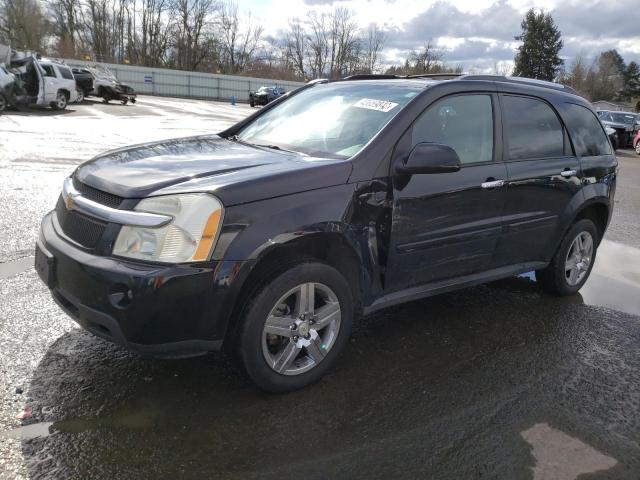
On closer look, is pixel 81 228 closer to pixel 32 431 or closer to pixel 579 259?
pixel 32 431

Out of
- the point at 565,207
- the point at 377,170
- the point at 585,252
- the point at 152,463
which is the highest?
the point at 377,170

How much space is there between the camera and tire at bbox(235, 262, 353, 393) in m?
2.90

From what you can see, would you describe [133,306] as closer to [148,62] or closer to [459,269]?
[459,269]

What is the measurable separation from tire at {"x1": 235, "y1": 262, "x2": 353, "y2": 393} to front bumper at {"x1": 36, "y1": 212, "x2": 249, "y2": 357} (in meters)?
0.20

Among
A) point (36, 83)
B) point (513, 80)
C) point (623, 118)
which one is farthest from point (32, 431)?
point (623, 118)

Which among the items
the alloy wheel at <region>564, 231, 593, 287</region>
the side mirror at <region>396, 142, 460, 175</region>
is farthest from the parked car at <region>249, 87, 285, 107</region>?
the side mirror at <region>396, 142, 460, 175</region>

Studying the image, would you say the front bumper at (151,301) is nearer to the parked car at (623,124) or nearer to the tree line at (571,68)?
the parked car at (623,124)

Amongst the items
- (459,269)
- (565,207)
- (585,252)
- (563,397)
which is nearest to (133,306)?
(459,269)

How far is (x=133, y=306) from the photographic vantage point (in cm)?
259

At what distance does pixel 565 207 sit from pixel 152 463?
12.4ft

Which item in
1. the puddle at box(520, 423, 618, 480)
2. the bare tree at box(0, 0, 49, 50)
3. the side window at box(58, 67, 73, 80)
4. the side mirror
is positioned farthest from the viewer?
the bare tree at box(0, 0, 49, 50)

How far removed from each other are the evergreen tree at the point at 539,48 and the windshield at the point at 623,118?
45956 millimetres

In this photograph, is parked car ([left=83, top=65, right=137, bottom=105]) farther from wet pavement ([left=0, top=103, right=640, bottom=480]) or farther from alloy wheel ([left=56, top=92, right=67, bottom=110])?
wet pavement ([left=0, top=103, right=640, bottom=480])

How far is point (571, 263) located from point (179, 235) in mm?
3832
